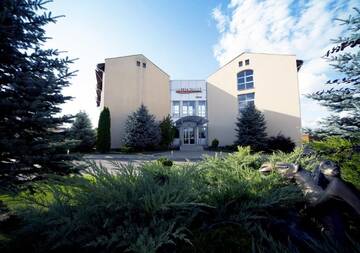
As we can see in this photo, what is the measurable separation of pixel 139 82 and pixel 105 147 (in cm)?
924

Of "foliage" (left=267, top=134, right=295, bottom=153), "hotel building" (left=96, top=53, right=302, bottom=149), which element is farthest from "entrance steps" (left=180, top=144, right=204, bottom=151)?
"foliage" (left=267, top=134, right=295, bottom=153)

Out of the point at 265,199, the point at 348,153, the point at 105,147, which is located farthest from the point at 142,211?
the point at 105,147

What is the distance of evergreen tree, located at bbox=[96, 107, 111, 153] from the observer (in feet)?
A: 74.5

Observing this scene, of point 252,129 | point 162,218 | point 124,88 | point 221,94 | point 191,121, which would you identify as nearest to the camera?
point 162,218

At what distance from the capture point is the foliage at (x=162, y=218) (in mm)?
1842

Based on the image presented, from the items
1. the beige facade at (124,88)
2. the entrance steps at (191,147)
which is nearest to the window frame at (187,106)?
the entrance steps at (191,147)

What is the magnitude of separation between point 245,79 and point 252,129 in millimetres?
7050

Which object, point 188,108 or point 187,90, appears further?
point 188,108

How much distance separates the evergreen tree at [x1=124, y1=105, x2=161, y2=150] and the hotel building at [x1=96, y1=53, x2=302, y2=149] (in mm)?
2159

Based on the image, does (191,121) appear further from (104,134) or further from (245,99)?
(104,134)

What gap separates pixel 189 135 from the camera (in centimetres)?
2998

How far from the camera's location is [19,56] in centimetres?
415

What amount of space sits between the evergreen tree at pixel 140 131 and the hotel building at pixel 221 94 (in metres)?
2.16

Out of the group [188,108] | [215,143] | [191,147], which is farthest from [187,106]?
[215,143]
